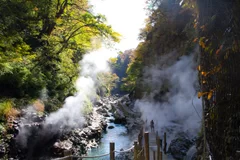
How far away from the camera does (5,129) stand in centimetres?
839

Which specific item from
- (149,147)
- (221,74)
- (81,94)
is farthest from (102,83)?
(221,74)

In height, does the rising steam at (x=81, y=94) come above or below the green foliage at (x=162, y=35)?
below

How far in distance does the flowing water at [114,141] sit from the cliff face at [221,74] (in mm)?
9671

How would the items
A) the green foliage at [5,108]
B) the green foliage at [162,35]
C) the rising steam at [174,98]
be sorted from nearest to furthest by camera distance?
the green foliage at [5,108] < the rising steam at [174,98] < the green foliage at [162,35]

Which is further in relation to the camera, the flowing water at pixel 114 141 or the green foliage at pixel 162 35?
the green foliage at pixel 162 35

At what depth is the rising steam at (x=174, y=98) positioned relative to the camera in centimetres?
1399

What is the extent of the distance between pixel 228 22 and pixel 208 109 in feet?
2.63

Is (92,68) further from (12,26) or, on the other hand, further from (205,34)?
(205,34)

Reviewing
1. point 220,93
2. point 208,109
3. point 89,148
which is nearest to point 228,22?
point 220,93

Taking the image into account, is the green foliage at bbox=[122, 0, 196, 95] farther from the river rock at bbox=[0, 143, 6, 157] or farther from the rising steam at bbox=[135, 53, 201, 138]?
the river rock at bbox=[0, 143, 6, 157]

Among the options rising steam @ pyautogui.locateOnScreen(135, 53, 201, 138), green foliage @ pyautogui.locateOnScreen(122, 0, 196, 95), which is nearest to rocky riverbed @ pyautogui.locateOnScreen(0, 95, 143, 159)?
rising steam @ pyautogui.locateOnScreen(135, 53, 201, 138)

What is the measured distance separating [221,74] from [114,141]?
13660mm

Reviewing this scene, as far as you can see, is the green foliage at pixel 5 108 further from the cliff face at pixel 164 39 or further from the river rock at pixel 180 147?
the cliff face at pixel 164 39

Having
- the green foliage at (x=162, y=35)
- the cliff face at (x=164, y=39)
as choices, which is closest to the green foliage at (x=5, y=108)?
the green foliage at (x=162, y=35)
